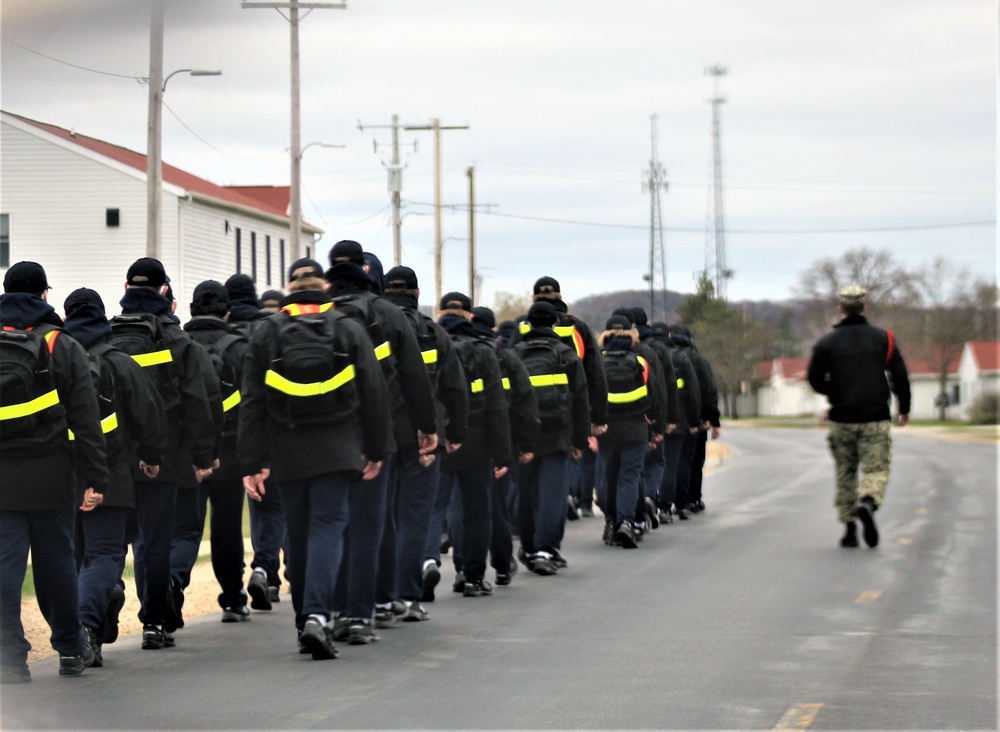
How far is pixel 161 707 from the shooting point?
779 centimetres

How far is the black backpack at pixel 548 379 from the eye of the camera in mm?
13797

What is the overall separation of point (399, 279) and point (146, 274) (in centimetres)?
190

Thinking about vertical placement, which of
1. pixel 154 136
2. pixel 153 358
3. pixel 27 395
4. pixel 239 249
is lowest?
pixel 27 395

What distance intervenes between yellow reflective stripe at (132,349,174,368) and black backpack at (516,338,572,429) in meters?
4.48

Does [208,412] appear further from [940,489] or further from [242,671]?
[940,489]

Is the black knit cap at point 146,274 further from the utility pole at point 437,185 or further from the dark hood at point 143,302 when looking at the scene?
the utility pole at point 437,185

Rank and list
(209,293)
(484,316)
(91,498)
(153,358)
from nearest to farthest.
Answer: (91,498) < (153,358) < (209,293) < (484,316)

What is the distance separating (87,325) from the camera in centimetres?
948

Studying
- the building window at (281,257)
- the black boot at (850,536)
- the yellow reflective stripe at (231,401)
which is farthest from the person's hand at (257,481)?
the building window at (281,257)

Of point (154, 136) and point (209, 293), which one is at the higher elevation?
point (154, 136)

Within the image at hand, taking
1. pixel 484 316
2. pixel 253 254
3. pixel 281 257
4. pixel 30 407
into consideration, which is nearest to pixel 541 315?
pixel 484 316

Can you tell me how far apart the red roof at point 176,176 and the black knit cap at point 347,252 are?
114 ft

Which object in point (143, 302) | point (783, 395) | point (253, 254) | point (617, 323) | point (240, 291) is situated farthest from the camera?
point (783, 395)

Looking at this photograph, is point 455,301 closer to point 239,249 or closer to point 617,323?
point 617,323
